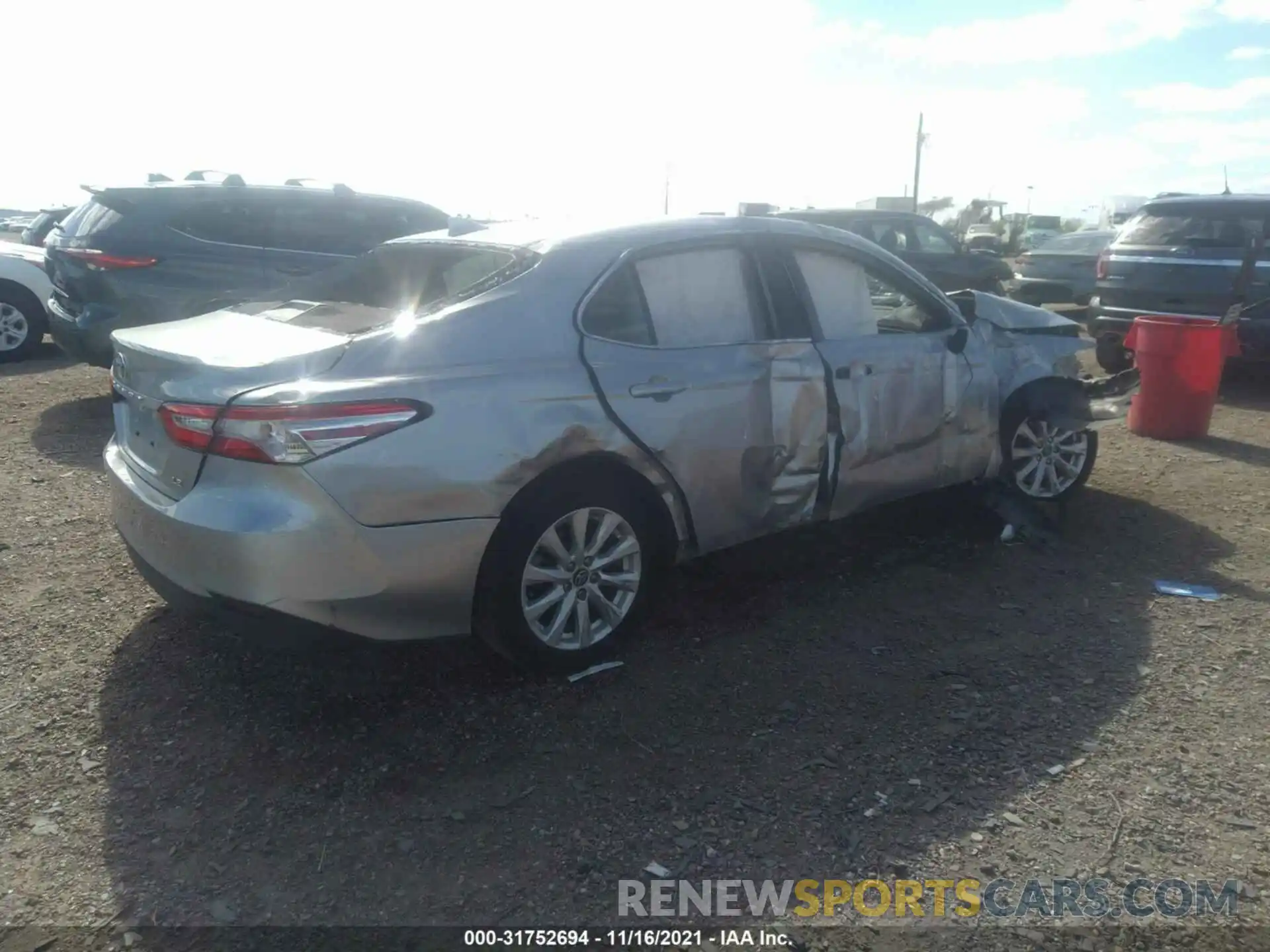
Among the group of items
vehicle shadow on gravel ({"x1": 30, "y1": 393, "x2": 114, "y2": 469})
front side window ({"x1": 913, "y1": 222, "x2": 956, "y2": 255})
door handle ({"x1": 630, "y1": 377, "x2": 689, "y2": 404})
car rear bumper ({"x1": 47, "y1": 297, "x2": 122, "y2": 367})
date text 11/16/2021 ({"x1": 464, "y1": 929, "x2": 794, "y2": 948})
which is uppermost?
front side window ({"x1": 913, "y1": 222, "x2": 956, "y2": 255})

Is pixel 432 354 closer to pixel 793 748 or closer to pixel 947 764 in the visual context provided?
pixel 793 748

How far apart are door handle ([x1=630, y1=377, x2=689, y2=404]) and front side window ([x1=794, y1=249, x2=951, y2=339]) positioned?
924mm

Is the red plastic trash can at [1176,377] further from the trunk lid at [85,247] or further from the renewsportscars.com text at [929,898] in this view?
the trunk lid at [85,247]

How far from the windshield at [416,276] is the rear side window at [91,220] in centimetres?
414

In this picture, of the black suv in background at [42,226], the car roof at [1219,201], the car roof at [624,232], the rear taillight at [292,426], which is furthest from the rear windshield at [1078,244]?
the rear taillight at [292,426]

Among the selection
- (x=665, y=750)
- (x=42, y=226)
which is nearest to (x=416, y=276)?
(x=665, y=750)

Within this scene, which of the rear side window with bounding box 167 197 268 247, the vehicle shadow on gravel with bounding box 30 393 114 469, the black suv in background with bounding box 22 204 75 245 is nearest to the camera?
the vehicle shadow on gravel with bounding box 30 393 114 469

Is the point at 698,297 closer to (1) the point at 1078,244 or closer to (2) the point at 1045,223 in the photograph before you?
(1) the point at 1078,244

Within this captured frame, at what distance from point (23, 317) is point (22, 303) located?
0.47ft

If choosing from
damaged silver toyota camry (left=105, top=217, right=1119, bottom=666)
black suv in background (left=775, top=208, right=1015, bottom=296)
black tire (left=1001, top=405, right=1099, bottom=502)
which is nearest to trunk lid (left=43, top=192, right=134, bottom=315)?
damaged silver toyota camry (left=105, top=217, right=1119, bottom=666)

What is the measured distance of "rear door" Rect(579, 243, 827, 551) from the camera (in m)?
3.87

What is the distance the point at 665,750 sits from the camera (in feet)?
11.1

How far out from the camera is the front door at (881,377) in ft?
15.0

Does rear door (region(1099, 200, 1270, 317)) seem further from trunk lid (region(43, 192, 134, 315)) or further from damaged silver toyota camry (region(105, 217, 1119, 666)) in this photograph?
trunk lid (region(43, 192, 134, 315))
